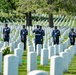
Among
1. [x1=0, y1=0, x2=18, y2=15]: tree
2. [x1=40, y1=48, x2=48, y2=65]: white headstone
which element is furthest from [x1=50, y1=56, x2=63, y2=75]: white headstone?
[x1=0, y1=0, x2=18, y2=15]: tree

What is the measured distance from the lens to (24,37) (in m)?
21.2

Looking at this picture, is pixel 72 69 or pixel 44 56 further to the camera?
pixel 44 56

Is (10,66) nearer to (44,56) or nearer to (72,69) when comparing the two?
(72,69)

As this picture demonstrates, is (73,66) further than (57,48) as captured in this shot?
No

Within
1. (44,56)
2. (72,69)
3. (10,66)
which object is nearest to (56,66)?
(10,66)

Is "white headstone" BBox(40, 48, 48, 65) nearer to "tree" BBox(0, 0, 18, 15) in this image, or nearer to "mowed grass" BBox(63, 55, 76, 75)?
"mowed grass" BBox(63, 55, 76, 75)

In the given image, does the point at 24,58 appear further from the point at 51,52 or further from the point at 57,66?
the point at 57,66

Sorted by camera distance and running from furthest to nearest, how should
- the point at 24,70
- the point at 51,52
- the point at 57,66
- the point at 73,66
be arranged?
the point at 51,52 → the point at 73,66 → the point at 24,70 → the point at 57,66

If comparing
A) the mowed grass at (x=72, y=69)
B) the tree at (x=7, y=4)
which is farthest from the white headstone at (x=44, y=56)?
the tree at (x=7, y=4)

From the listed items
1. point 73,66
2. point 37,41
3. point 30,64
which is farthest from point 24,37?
point 30,64

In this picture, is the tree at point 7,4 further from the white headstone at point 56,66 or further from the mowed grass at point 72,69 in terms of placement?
the white headstone at point 56,66

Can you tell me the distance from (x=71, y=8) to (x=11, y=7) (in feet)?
36.9

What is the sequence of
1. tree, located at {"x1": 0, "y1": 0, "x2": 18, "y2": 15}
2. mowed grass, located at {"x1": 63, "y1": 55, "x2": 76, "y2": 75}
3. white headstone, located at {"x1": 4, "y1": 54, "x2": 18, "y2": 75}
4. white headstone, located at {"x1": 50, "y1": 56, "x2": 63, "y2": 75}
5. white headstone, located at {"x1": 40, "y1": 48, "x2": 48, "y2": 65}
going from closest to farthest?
white headstone, located at {"x1": 4, "y1": 54, "x2": 18, "y2": 75}
white headstone, located at {"x1": 50, "y1": 56, "x2": 63, "y2": 75}
mowed grass, located at {"x1": 63, "y1": 55, "x2": 76, "y2": 75}
white headstone, located at {"x1": 40, "y1": 48, "x2": 48, "y2": 65}
tree, located at {"x1": 0, "y1": 0, "x2": 18, "y2": 15}

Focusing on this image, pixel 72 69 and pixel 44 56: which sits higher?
pixel 44 56
